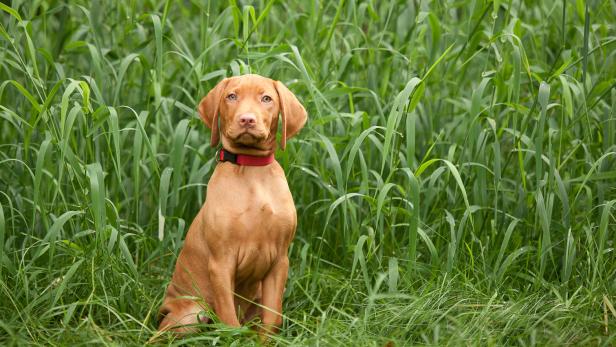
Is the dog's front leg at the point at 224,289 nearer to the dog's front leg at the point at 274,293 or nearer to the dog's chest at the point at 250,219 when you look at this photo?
the dog's chest at the point at 250,219

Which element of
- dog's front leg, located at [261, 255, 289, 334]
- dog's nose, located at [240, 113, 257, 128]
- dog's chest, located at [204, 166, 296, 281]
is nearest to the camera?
dog's nose, located at [240, 113, 257, 128]

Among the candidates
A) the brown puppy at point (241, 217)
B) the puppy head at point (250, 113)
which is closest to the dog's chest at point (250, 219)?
the brown puppy at point (241, 217)

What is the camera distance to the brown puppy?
3758 millimetres

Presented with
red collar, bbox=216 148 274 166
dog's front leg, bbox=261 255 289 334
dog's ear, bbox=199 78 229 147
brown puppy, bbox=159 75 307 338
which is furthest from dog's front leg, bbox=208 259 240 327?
dog's ear, bbox=199 78 229 147

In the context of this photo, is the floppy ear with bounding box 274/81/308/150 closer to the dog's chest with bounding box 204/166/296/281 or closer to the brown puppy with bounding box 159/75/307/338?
the brown puppy with bounding box 159/75/307/338

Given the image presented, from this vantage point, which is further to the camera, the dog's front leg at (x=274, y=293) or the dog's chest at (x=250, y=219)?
the dog's front leg at (x=274, y=293)

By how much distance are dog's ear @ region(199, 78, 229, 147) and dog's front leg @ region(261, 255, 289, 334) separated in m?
0.62

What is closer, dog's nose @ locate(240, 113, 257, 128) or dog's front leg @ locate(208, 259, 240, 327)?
dog's nose @ locate(240, 113, 257, 128)

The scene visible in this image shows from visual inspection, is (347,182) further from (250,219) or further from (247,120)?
(247,120)

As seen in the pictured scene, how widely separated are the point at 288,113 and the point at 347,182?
0.95m

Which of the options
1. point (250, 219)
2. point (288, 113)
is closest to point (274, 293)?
point (250, 219)

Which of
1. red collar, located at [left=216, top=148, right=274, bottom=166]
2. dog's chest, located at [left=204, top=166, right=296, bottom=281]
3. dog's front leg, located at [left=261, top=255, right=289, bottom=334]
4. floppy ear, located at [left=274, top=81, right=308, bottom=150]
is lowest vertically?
dog's front leg, located at [left=261, top=255, right=289, bottom=334]

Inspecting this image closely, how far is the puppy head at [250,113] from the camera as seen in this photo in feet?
12.1

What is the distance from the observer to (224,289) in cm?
376
